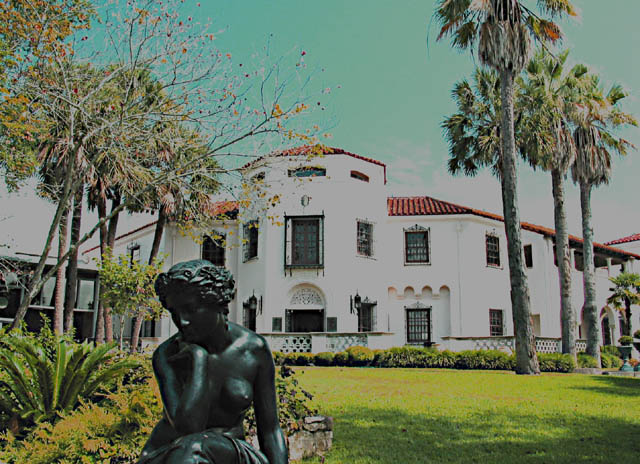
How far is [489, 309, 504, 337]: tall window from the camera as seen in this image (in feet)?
91.1

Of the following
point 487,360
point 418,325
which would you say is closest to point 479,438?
point 487,360

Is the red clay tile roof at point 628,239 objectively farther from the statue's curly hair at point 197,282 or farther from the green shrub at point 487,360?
the statue's curly hair at point 197,282

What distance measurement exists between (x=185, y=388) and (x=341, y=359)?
802 inches

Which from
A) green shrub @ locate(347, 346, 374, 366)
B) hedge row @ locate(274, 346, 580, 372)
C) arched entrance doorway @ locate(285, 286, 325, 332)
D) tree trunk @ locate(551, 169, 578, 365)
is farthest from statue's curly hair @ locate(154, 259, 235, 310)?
arched entrance doorway @ locate(285, 286, 325, 332)

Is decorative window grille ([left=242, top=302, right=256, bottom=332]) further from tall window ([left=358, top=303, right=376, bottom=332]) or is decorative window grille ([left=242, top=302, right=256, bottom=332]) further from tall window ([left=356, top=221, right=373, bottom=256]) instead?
tall window ([left=356, top=221, right=373, bottom=256])

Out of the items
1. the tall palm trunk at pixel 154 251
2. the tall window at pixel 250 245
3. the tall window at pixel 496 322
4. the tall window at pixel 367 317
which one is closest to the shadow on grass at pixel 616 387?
A: the tall window at pixel 367 317

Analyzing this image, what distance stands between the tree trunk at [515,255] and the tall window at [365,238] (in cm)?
960

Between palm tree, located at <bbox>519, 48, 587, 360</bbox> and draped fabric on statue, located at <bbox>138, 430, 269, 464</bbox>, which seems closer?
draped fabric on statue, located at <bbox>138, 430, 269, 464</bbox>

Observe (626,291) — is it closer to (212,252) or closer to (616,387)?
(616,387)

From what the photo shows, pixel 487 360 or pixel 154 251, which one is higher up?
pixel 154 251

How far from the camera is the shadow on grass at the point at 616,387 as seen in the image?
1255 cm

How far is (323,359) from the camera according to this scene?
22.2m

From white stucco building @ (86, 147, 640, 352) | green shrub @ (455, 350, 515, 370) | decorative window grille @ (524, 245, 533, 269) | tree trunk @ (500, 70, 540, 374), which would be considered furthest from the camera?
decorative window grille @ (524, 245, 533, 269)

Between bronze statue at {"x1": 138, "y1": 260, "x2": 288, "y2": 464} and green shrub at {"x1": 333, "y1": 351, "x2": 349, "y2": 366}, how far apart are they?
784 inches
